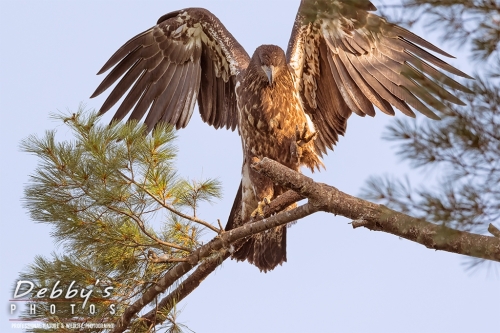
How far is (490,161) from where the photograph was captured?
9.37ft

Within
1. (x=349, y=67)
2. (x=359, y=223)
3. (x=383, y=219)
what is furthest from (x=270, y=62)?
(x=383, y=219)

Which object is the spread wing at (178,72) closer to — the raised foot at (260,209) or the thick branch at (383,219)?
the raised foot at (260,209)

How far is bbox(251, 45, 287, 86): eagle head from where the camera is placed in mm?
5417

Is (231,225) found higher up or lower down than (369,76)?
lower down

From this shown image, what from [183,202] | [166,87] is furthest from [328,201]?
[166,87]

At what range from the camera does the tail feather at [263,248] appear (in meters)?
5.42

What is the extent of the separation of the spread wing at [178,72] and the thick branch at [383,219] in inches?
89.5

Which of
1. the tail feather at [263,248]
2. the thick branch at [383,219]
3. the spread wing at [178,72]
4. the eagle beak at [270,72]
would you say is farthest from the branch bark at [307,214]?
the spread wing at [178,72]

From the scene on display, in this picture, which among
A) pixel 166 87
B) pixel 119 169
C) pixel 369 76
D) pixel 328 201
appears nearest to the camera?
pixel 328 201

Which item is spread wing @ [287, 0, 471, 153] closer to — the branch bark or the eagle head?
the eagle head

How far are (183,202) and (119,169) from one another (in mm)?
436

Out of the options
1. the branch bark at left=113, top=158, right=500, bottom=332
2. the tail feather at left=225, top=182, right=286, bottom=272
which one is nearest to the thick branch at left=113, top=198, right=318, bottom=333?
the branch bark at left=113, top=158, right=500, bottom=332

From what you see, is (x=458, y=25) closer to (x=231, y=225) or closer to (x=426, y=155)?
(x=426, y=155)

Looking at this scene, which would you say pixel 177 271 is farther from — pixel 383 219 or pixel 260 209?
pixel 383 219
